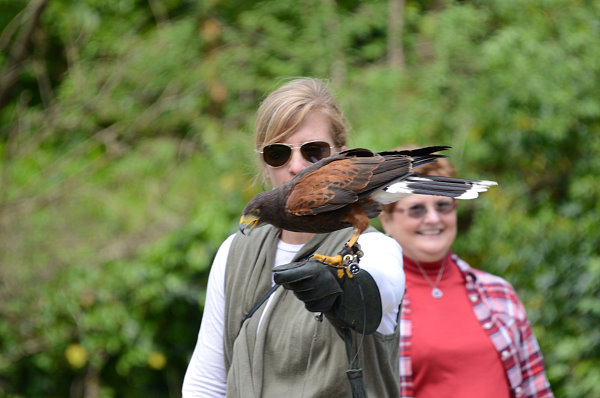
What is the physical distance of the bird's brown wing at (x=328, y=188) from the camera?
202 cm

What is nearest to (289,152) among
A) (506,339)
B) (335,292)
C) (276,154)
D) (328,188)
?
(276,154)

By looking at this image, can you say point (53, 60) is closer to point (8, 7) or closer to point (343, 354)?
point (8, 7)

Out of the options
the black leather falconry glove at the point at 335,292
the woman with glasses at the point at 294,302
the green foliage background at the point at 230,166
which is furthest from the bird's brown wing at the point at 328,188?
the green foliage background at the point at 230,166

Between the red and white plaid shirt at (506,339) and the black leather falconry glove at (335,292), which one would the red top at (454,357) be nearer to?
the red and white plaid shirt at (506,339)

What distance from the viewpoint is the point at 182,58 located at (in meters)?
7.16

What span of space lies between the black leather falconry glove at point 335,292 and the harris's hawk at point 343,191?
162 mm

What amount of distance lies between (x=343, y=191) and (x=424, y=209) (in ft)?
3.50

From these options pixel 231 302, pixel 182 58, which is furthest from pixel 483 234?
pixel 182 58

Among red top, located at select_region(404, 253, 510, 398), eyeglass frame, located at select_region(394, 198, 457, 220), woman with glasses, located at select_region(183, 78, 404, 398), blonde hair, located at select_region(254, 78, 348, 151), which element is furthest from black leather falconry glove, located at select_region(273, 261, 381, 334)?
eyeglass frame, located at select_region(394, 198, 457, 220)

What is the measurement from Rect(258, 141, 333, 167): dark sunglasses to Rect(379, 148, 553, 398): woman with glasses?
98 cm

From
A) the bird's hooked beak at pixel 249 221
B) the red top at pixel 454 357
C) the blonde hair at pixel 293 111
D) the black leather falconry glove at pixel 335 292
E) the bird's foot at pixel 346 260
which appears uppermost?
the blonde hair at pixel 293 111

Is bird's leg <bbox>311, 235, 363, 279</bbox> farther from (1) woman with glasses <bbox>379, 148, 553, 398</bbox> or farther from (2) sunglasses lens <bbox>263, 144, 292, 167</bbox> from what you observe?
(1) woman with glasses <bbox>379, 148, 553, 398</bbox>

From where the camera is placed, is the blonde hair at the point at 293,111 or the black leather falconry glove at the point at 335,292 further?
the blonde hair at the point at 293,111

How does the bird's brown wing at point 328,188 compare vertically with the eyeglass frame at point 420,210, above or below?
below
